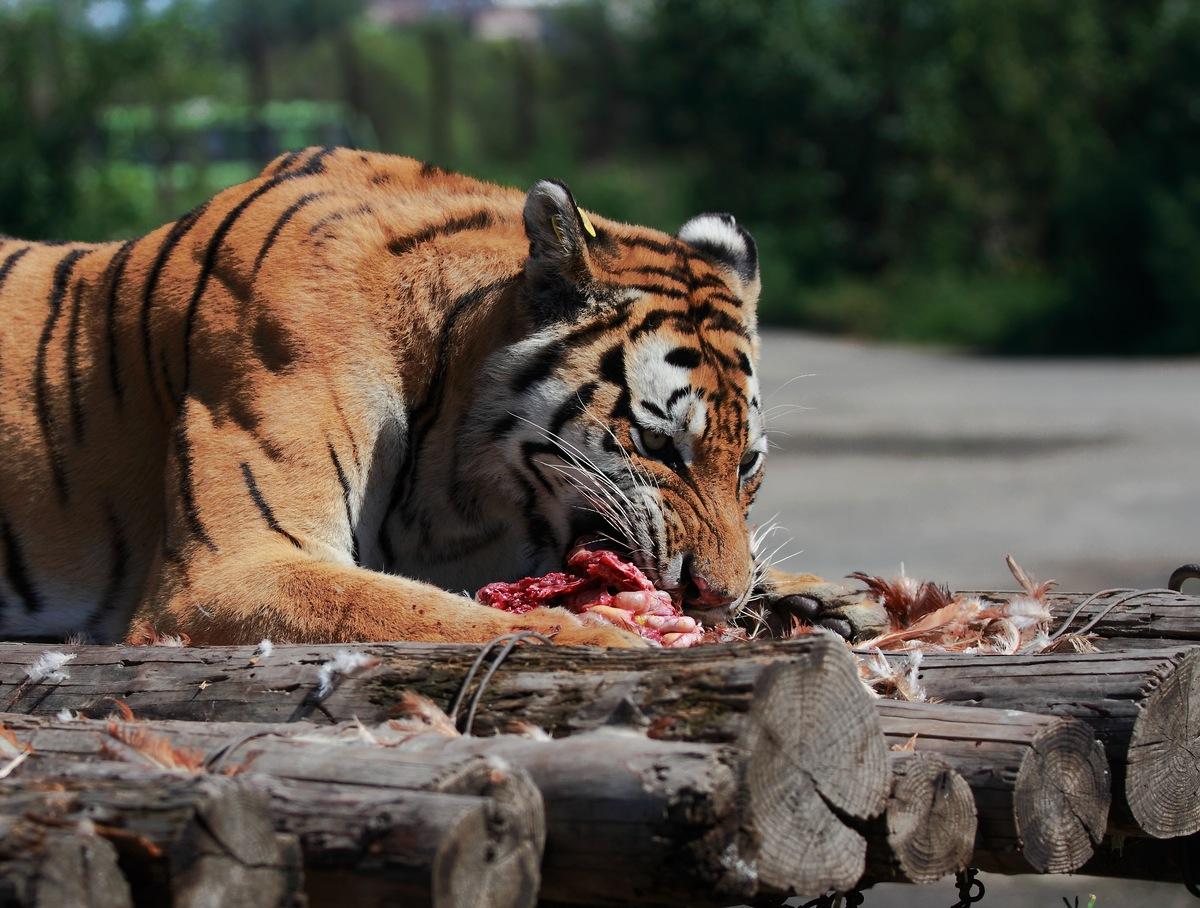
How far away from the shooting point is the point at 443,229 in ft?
13.4

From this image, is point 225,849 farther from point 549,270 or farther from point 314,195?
point 314,195

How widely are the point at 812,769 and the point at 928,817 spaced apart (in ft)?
1.08

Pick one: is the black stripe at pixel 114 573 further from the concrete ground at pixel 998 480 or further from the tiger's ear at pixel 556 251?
the concrete ground at pixel 998 480

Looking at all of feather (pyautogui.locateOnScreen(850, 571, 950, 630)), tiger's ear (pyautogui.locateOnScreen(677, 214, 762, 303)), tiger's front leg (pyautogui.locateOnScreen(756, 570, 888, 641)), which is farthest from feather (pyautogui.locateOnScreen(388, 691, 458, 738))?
tiger's ear (pyautogui.locateOnScreen(677, 214, 762, 303))

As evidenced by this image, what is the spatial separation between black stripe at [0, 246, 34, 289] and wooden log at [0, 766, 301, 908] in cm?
274

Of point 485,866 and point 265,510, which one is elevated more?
point 265,510

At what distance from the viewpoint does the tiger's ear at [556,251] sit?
3740mm

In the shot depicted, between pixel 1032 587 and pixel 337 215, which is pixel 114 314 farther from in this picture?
pixel 1032 587

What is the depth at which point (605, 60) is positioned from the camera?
42500 mm

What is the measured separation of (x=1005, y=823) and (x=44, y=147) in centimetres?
1663

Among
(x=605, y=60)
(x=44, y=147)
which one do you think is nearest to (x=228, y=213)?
(x=44, y=147)

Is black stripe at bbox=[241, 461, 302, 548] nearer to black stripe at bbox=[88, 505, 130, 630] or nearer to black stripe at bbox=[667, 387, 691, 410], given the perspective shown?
black stripe at bbox=[88, 505, 130, 630]

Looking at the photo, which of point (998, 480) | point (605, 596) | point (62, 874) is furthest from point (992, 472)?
point (62, 874)

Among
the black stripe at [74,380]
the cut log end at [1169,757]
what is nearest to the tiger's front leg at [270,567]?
the black stripe at [74,380]
